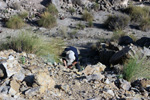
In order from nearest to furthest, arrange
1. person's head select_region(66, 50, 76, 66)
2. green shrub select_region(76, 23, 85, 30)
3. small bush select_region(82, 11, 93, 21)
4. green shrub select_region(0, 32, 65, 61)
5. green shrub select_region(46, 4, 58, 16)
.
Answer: green shrub select_region(0, 32, 65, 61), person's head select_region(66, 50, 76, 66), green shrub select_region(76, 23, 85, 30), small bush select_region(82, 11, 93, 21), green shrub select_region(46, 4, 58, 16)

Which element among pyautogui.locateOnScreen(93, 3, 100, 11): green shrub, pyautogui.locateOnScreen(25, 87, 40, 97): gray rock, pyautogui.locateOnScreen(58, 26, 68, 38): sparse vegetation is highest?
pyautogui.locateOnScreen(25, 87, 40, 97): gray rock

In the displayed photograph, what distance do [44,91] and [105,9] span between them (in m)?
14.4

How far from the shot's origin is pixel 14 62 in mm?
4355

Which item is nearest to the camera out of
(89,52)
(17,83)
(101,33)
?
(17,83)

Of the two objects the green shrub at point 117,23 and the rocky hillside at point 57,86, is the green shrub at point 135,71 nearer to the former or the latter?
the rocky hillside at point 57,86

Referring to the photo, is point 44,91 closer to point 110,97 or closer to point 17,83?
point 17,83

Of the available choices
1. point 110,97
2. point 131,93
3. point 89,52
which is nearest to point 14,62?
point 110,97

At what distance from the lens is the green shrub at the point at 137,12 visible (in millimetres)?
14866

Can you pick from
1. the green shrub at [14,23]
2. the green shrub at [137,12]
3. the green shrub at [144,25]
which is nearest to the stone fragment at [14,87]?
the green shrub at [14,23]

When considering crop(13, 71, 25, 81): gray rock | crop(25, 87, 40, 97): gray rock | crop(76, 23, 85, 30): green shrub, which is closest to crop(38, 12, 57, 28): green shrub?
crop(76, 23, 85, 30): green shrub

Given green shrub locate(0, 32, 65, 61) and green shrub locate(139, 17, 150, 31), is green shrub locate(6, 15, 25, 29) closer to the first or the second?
green shrub locate(0, 32, 65, 61)

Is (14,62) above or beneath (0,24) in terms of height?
above

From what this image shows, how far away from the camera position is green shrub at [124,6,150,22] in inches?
585

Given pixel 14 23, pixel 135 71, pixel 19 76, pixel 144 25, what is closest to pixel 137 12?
pixel 144 25
